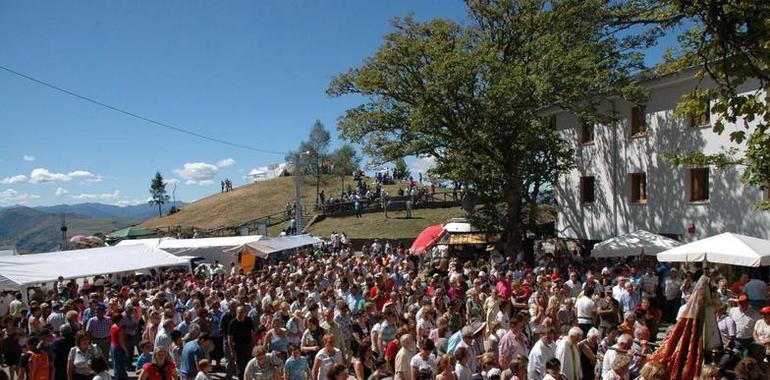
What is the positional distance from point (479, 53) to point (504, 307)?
48.4 ft

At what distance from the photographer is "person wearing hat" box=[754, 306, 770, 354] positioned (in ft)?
30.2

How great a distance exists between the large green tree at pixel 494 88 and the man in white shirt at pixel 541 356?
14481mm

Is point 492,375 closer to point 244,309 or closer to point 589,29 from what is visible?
point 244,309

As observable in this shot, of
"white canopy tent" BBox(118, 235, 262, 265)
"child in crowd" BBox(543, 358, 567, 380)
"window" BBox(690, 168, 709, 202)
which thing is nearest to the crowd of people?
"child in crowd" BBox(543, 358, 567, 380)

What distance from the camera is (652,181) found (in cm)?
2409

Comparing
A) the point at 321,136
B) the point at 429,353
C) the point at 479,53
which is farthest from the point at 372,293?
the point at 321,136

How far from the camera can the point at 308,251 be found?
29.5 metres

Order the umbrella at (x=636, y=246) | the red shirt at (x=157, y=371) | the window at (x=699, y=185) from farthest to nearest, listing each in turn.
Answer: the window at (x=699, y=185) → the umbrella at (x=636, y=246) → the red shirt at (x=157, y=371)

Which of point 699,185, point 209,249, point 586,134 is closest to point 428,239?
point 586,134

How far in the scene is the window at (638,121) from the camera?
963 inches

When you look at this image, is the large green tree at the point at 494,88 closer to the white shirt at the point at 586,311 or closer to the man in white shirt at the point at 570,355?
the white shirt at the point at 586,311

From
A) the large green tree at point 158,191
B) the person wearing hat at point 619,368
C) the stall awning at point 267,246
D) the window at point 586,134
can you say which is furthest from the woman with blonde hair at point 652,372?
the large green tree at point 158,191

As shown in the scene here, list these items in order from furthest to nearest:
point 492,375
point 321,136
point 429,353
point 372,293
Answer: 1. point 321,136
2. point 372,293
3. point 429,353
4. point 492,375

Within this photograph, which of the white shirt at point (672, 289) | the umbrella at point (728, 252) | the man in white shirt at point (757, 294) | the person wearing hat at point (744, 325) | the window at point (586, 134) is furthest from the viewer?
the window at point (586, 134)
